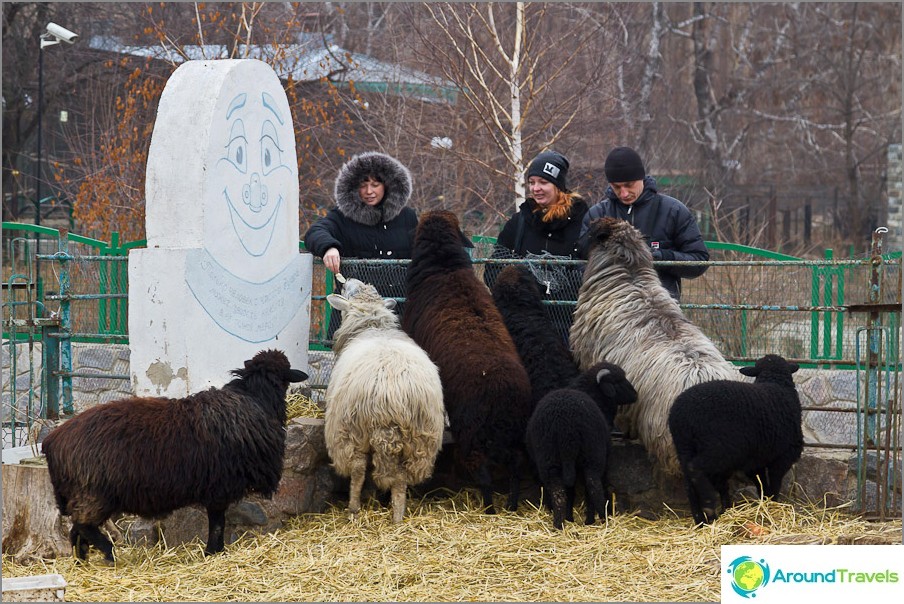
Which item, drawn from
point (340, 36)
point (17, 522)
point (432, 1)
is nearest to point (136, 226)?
point (432, 1)

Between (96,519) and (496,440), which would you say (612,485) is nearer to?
(496,440)

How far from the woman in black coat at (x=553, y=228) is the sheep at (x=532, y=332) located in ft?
0.73

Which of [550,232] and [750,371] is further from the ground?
[550,232]

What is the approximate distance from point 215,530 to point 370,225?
264cm

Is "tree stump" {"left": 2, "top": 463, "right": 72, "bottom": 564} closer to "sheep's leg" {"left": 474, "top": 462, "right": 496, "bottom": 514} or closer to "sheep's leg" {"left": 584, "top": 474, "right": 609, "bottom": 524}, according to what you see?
"sheep's leg" {"left": 474, "top": 462, "right": 496, "bottom": 514}

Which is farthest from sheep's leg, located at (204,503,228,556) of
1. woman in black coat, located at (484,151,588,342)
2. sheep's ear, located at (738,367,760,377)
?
sheep's ear, located at (738,367,760,377)

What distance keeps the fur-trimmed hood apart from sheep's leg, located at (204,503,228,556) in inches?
101

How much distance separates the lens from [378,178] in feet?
24.0

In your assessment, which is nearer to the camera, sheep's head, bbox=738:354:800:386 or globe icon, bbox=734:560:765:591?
globe icon, bbox=734:560:765:591

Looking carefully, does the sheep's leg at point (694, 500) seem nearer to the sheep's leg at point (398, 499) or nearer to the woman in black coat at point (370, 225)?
the sheep's leg at point (398, 499)

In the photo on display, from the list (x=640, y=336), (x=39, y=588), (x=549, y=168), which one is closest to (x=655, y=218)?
(x=549, y=168)

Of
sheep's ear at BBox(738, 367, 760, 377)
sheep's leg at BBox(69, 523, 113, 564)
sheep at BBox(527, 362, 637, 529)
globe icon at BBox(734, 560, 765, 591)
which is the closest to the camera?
globe icon at BBox(734, 560, 765, 591)

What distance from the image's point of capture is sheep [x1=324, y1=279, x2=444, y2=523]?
19.4 ft

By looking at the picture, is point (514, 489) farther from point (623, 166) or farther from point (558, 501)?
point (623, 166)
